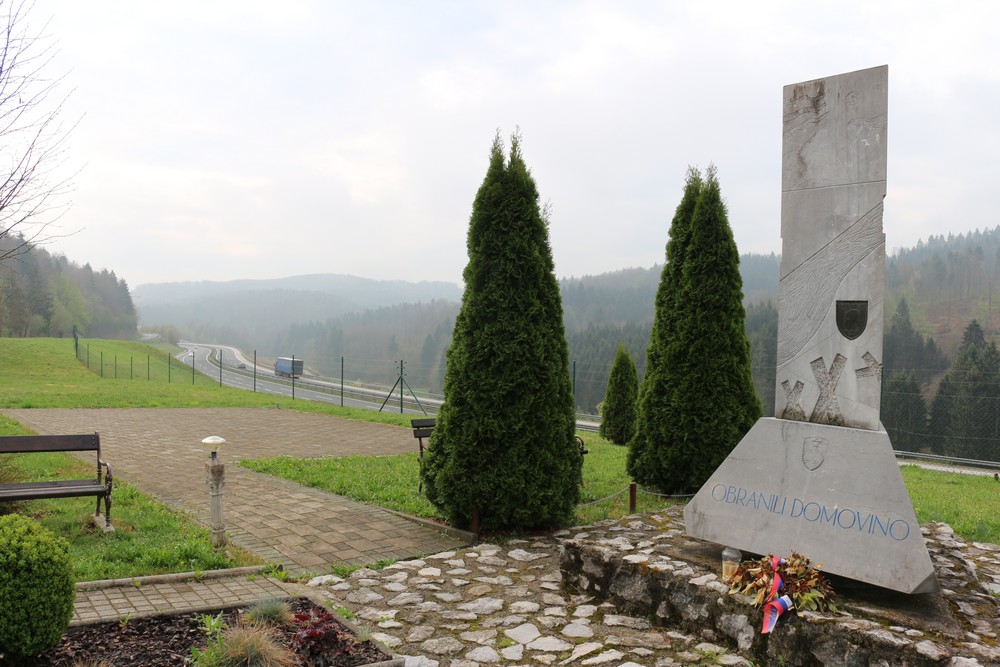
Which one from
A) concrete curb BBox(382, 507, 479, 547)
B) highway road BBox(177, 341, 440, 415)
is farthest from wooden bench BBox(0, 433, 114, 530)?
highway road BBox(177, 341, 440, 415)

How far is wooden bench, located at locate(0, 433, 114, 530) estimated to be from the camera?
5.94 m

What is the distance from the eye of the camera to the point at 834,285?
4430 mm

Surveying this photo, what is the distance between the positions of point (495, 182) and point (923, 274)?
55.1m

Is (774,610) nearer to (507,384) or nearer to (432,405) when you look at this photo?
(507,384)

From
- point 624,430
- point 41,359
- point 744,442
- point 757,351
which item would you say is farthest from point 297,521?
point 41,359

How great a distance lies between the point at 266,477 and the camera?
9438 mm

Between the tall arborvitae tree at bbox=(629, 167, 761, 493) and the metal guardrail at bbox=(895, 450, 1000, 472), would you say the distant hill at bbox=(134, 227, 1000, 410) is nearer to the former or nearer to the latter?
the metal guardrail at bbox=(895, 450, 1000, 472)

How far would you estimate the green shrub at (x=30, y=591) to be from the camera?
311 centimetres

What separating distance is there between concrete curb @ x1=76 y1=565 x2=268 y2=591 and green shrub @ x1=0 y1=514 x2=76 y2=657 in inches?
57.7

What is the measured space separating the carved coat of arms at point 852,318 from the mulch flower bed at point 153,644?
140 inches

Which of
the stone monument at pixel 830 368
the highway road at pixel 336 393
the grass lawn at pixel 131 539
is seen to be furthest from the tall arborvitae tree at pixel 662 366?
the highway road at pixel 336 393

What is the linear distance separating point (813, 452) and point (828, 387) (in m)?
0.46

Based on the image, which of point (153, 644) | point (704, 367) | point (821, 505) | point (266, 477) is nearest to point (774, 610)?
point (821, 505)

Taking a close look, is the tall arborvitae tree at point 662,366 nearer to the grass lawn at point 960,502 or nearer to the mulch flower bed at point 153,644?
the grass lawn at point 960,502
